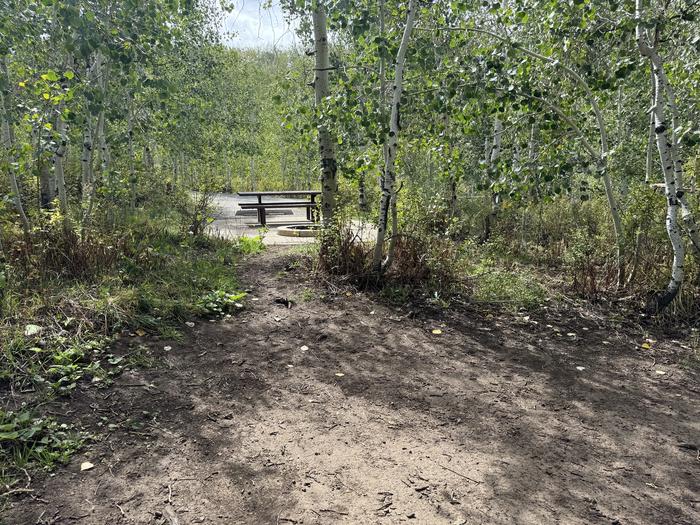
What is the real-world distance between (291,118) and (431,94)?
1523 millimetres

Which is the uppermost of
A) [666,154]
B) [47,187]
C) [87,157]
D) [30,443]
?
[87,157]

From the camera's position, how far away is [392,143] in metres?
4.69

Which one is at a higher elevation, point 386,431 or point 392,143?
point 392,143

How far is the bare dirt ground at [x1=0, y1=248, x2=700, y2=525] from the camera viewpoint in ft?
7.06

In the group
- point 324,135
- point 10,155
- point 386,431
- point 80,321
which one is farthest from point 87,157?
point 386,431

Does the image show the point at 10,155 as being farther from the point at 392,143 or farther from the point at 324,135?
the point at 392,143

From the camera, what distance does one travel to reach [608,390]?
3.40 m

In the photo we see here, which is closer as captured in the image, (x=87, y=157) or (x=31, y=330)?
(x=31, y=330)

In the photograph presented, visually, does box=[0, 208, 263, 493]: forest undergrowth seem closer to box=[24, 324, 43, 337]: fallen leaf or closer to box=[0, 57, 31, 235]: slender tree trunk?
box=[24, 324, 43, 337]: fallen leaf

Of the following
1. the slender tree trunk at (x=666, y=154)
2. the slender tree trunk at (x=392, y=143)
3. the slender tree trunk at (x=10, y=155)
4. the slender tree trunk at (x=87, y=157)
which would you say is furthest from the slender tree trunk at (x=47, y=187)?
the slender tree trunk at (x=666, y=154)

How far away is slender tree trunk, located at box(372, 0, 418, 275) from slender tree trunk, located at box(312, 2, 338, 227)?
2.55 feet

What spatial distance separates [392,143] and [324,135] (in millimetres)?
1311

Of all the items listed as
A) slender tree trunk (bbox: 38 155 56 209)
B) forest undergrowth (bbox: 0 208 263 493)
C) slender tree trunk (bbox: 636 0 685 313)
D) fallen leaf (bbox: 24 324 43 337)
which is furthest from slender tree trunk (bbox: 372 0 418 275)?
slender tree trunk (bbox: 38 155 56 209)

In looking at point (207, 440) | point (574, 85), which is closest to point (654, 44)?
point (574, 85)
